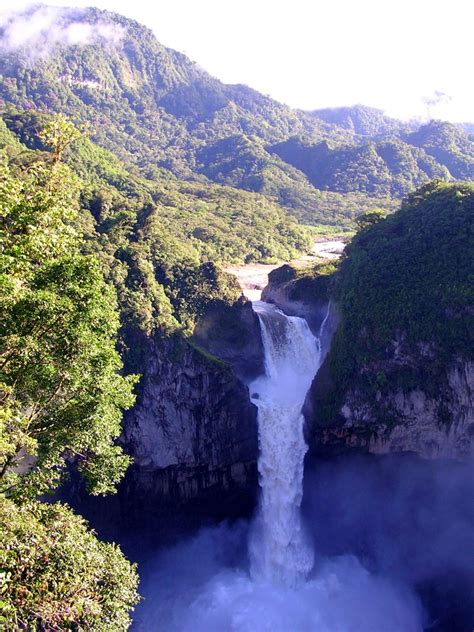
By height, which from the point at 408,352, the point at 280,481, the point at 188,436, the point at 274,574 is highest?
the point at 408,352

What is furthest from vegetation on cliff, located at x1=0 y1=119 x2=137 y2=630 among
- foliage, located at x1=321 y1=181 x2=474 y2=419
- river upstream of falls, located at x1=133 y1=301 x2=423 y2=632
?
foliage, located at x1=321 y1=181 x2=474 y2=419

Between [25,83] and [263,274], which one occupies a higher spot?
[25,83]

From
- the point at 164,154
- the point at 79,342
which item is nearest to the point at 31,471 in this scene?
the point at 79,342

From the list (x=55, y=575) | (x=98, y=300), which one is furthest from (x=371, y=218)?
(x=55, y=575)

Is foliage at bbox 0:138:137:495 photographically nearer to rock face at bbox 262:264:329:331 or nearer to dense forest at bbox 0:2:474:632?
dense forest at bbox 0:2:474:632

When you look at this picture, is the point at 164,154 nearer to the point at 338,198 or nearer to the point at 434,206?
the point at 338,198

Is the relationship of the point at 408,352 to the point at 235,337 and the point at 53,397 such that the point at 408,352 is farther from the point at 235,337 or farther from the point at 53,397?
the point at 53,397

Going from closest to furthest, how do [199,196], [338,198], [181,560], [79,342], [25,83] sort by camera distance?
[79,342]
[181,560]
[199,196]
[338,198]
[25,83]

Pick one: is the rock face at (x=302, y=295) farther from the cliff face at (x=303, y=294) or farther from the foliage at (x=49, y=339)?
the foliage at (x=49, y=339)
